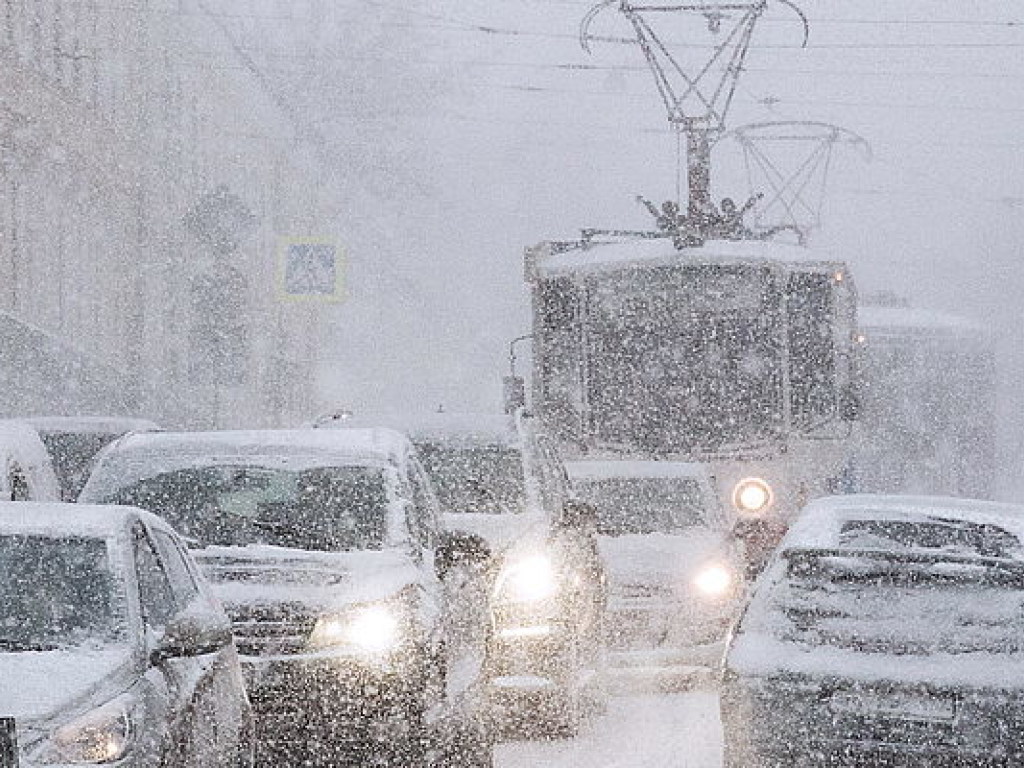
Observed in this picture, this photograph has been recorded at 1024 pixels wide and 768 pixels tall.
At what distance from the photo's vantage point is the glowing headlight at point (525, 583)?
1270 centimetres

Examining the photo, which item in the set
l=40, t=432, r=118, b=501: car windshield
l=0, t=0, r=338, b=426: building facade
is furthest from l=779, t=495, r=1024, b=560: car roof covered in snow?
l=0, t=0, r=338, b=426: building facade

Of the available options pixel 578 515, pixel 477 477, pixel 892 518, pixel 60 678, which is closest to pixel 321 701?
pixel 60 678

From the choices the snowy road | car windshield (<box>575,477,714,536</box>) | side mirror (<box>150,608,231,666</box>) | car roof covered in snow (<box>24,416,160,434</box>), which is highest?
side mirror (<box>150,608,231,666</box>)

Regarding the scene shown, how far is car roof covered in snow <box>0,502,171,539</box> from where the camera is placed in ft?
25.6

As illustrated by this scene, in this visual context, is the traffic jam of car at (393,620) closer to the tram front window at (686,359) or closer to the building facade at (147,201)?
the tram front window at (686,359)

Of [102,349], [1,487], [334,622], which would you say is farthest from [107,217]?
[334,622]

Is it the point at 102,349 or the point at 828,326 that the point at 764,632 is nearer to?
the point at 828,326

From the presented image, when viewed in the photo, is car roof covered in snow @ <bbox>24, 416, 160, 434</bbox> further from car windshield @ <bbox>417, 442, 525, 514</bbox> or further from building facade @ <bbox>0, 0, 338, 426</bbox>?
building facade @ <bbox>0, 0, 338, 426</bbox>

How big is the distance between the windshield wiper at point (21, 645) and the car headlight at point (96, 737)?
52 centimetres

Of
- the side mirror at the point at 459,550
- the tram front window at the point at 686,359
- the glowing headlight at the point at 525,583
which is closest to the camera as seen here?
the side mirror at the point at 459,550

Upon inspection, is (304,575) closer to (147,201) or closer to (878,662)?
(878,662)

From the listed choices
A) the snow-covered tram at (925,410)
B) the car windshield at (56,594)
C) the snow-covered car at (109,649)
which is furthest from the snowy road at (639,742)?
the snow-covered tram at (925,410)

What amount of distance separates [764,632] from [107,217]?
112ft

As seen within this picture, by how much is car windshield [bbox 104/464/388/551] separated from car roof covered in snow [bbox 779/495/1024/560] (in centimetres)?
203
